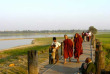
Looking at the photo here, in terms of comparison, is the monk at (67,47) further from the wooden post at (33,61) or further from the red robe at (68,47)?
the wooden post at (33,61)

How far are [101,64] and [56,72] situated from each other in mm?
2016

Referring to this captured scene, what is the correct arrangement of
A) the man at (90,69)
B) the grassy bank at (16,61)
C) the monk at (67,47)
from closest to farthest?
the man at (90,69), the monk at (67,47), the grassy bank at (16,61)

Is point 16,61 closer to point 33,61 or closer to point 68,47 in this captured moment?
point 68,47

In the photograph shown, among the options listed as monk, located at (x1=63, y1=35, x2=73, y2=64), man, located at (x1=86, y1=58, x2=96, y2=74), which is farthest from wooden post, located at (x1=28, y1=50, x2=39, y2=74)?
monk, located at (x1=63, y1=35, x2=73, y2=64)

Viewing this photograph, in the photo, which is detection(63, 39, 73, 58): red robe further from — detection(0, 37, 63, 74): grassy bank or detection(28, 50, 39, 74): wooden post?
detection(28, 50, 39, 74): wooden post

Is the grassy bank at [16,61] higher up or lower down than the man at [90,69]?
lower down

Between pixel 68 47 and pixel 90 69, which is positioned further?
pixel 68 47

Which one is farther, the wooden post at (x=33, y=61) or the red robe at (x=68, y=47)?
the red robe at (x=68, y=47)

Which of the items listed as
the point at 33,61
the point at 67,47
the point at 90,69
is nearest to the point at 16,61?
the point at 67,47

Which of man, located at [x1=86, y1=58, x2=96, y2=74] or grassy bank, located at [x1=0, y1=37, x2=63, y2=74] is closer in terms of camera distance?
man, located at [x1=86, y1=58, x2=96, y2=74]

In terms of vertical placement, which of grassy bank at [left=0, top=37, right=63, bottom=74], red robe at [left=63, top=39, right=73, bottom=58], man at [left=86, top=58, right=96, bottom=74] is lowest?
grassy bank at [left=0, top=37, right=63, bottom=74]

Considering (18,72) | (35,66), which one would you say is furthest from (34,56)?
(18,72)

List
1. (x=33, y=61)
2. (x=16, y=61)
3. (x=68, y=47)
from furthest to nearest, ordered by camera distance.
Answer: (x=16, y=61)
(x=68, y=47)
(x=33, y=61)

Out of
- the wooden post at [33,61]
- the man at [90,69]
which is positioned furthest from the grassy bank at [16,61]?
the man at [90,69]
